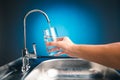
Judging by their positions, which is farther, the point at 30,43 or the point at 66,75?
the point at 30,43

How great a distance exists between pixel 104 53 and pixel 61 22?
116cm

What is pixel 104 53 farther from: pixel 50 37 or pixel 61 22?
pixel 61 22

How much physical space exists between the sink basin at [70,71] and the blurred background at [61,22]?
0.26 meters

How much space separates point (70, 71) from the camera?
1.50m

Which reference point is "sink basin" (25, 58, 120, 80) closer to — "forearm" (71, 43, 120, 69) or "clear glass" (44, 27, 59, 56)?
"clear glass" (44, 27, 59, 56)

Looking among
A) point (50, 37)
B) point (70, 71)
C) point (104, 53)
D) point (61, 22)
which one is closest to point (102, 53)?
point (104, 53)

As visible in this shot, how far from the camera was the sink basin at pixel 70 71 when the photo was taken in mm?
1383

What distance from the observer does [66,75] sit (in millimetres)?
1428

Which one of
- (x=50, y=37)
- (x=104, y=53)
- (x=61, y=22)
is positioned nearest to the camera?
(x=104, y=53)

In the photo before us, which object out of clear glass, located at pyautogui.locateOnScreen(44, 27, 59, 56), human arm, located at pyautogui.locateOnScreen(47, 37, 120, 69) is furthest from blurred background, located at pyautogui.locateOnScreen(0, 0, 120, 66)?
human arm, located at pyautogui.locateOnScreen(47, 37, 120, 69)

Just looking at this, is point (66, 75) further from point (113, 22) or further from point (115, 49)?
point (115, 49)

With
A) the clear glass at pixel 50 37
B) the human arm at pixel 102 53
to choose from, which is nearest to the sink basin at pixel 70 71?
the clear glass at pixel 50 37

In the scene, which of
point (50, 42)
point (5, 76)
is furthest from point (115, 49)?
point (5, 76)

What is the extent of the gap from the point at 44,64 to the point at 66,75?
0.22m
